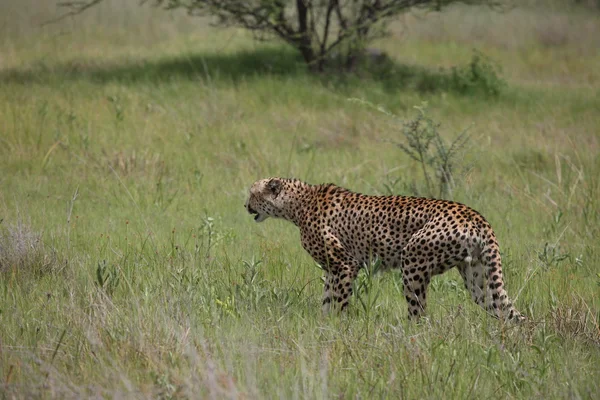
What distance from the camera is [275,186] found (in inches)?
234

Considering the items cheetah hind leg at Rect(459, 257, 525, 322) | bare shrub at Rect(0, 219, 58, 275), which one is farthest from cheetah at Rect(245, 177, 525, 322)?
bare shrub at Rect(0, 219, 58, 275)

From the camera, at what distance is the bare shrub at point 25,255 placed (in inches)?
221

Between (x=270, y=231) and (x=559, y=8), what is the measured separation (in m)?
18.3

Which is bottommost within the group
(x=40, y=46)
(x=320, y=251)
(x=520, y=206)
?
(x=520, y=206)

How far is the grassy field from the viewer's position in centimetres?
414

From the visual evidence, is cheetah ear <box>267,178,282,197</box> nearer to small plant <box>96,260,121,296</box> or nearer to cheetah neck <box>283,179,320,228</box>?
cheetah neck <box>283,179,320,228</box>

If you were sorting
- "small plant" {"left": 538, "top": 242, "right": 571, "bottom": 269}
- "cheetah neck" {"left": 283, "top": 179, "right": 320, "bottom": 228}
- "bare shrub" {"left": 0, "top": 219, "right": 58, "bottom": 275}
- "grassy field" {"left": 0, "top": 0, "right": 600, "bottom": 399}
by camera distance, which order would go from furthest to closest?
"small plant" {"left": 538, "top": 242, "right": 571, "bottom": 269} → "cheetah neck" {"left": 283, "top": 179, "right": 320, "bottom": 228} → "bare shrub" {"left": 0, "top": 219, "right": 58, "bottom": 275} → "grassy field" {"left": 0, "top": 0, "right": 600, "bottom": 399}

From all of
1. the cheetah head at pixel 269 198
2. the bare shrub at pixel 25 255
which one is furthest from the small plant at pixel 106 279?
the cheetah head at pixel 269 198

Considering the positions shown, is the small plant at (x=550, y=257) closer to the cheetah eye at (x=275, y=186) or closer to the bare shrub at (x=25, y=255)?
the cheetah eye at (x=275, y=186)

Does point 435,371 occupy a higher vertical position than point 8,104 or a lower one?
lower

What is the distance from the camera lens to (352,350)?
174 inches

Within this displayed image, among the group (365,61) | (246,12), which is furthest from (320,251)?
(365,61)

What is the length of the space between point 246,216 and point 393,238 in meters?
2.66

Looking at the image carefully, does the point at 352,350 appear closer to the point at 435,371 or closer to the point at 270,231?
the point at 435,371
